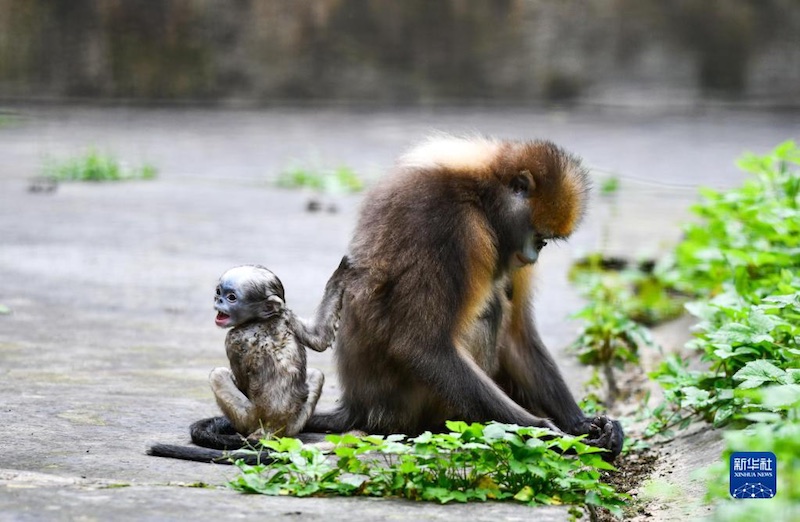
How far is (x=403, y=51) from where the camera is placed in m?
19.3

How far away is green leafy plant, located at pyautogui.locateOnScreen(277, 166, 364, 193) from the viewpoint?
13.1 meters

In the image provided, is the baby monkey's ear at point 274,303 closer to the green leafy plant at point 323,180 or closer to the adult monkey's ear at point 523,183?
the adult monkey's ear at point 523,183

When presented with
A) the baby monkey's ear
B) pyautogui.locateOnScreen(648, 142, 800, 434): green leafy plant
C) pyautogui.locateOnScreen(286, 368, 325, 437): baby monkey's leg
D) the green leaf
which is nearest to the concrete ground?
pyautogui.locateOnScreen(286, 368, 325, 437): baby monkey's leg

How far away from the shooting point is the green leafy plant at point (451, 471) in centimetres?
370

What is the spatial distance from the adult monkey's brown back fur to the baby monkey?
1.07 ft

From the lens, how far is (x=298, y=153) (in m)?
15.6

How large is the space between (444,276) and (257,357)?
0.75 meters

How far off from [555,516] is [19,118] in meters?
15.6

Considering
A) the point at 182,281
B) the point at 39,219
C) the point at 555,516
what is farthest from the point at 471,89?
the point at 555,516

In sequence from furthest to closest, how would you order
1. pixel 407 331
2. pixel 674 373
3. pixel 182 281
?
pixel 182 281
pixel 674 373
pixel 407 331

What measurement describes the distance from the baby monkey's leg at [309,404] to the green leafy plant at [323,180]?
8284 millimetres

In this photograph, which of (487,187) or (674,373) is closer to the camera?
(487,187)

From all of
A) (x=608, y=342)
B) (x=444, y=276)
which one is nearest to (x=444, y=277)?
(x=444, y=276)

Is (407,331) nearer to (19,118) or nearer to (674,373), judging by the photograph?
(674,373)
